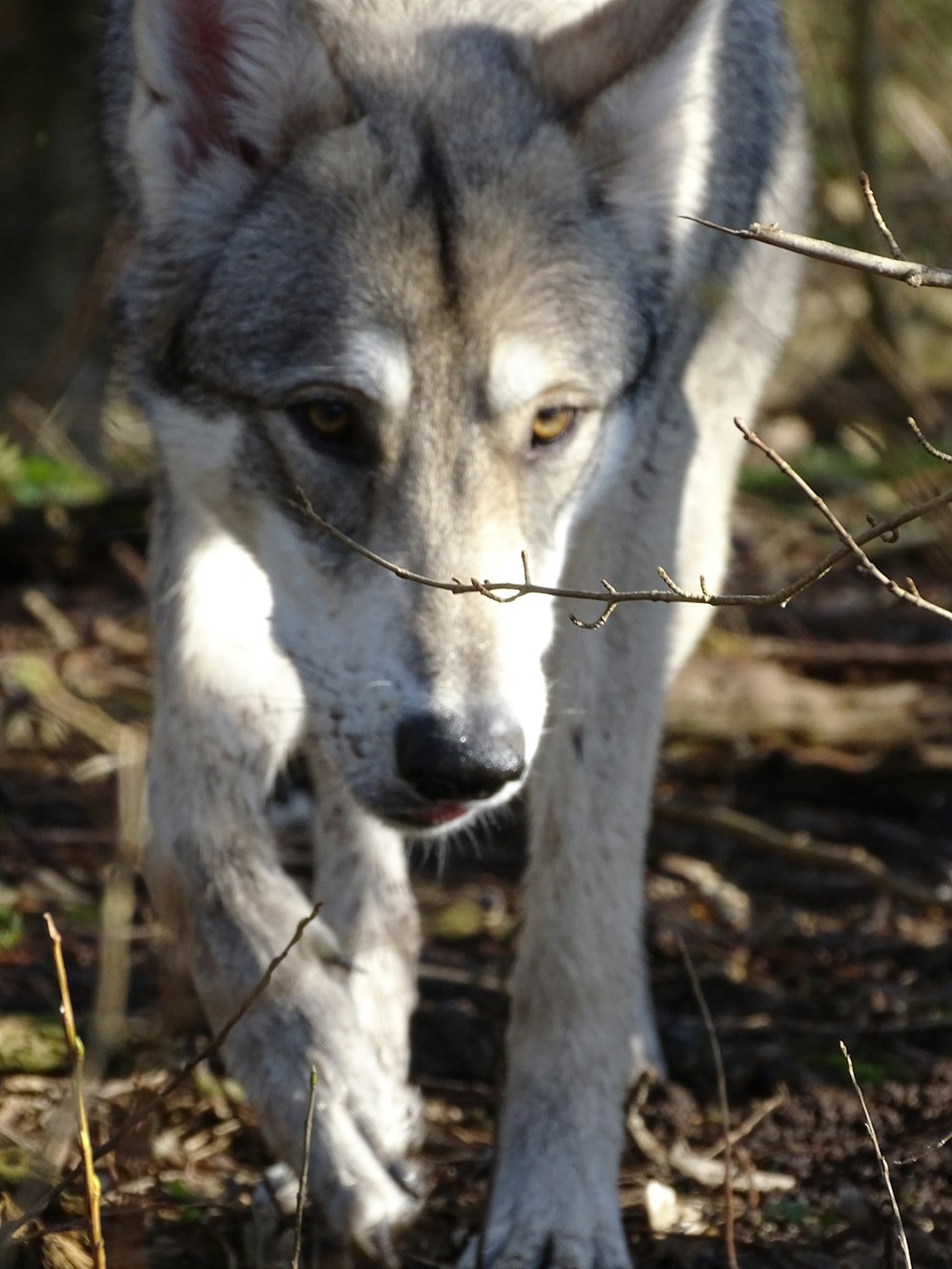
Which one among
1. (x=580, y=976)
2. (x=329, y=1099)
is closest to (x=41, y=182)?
(x=580, y=976)

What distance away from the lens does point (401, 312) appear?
3455 millimetres

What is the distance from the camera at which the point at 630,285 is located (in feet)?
12.5

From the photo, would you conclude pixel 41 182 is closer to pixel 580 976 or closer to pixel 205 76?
pixel 205 76

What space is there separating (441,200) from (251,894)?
1503mm

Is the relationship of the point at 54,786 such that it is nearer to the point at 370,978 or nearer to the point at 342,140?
the point at 370,978

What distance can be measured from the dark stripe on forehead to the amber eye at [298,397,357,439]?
29 cm

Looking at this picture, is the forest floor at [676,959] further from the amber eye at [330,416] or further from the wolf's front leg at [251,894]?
the amber eye at [330,416]

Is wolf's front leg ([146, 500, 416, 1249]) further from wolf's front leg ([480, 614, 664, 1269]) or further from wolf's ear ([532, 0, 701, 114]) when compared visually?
wolf's ear ([532, 0, 701, 114])

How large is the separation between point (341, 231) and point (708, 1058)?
7.20 ft

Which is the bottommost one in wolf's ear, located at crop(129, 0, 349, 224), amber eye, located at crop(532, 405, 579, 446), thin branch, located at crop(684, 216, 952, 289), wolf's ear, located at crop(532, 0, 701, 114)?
thin branch, located at crop(684, 216, 952, 289)

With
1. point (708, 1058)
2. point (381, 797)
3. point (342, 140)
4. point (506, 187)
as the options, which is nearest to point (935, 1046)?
point (708, 1058)

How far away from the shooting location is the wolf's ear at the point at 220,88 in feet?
11.6

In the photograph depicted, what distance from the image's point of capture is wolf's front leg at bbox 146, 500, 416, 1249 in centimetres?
341

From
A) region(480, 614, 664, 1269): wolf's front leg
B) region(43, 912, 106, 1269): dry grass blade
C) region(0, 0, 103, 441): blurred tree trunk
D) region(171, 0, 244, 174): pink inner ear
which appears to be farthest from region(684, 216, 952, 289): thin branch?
region(0, 0, 103, 441): blurred tree trunk
